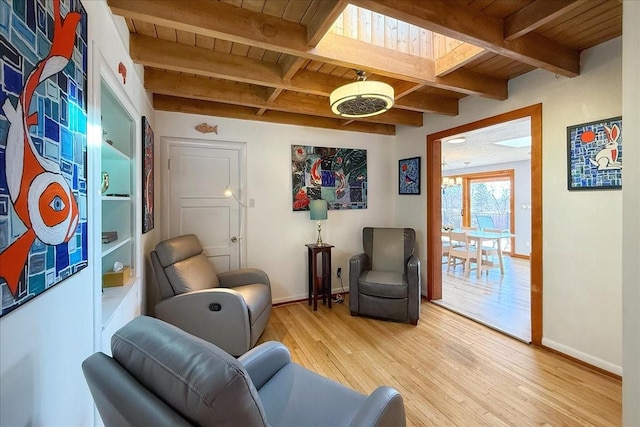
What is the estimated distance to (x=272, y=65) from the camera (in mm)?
2332

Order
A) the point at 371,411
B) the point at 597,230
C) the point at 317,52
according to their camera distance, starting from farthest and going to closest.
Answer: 1. the point at 597,230
2. the point at 317,52
3. the point at 371,411

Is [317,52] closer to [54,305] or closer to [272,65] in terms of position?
[272,65]

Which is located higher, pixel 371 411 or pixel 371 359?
pixel 371 411

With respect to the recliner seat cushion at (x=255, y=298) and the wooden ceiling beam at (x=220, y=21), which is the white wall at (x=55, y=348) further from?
the recliner seat cushion at (x=255, y=298)

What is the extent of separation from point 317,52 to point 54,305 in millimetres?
1838

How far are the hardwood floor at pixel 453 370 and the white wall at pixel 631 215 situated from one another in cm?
65

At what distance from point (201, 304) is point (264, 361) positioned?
3.69 ft

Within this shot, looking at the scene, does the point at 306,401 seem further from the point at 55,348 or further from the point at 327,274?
the point at 327,274

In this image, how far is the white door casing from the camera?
310cm

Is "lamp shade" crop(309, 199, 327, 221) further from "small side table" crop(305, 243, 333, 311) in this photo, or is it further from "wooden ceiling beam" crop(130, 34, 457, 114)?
"wooden ceiling beam" crop(130, 34, 457, 114)

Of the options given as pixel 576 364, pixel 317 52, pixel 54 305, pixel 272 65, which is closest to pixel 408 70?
pixel 317 52

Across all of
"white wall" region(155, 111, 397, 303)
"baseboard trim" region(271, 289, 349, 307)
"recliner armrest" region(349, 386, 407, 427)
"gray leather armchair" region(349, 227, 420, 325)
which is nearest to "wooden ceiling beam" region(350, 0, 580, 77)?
"recliner armrest" region(349, 386, 407, 427)

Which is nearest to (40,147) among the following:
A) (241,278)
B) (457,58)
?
(241,278)

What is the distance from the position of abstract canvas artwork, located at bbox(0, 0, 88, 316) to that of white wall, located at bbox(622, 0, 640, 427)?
81.8 inches
